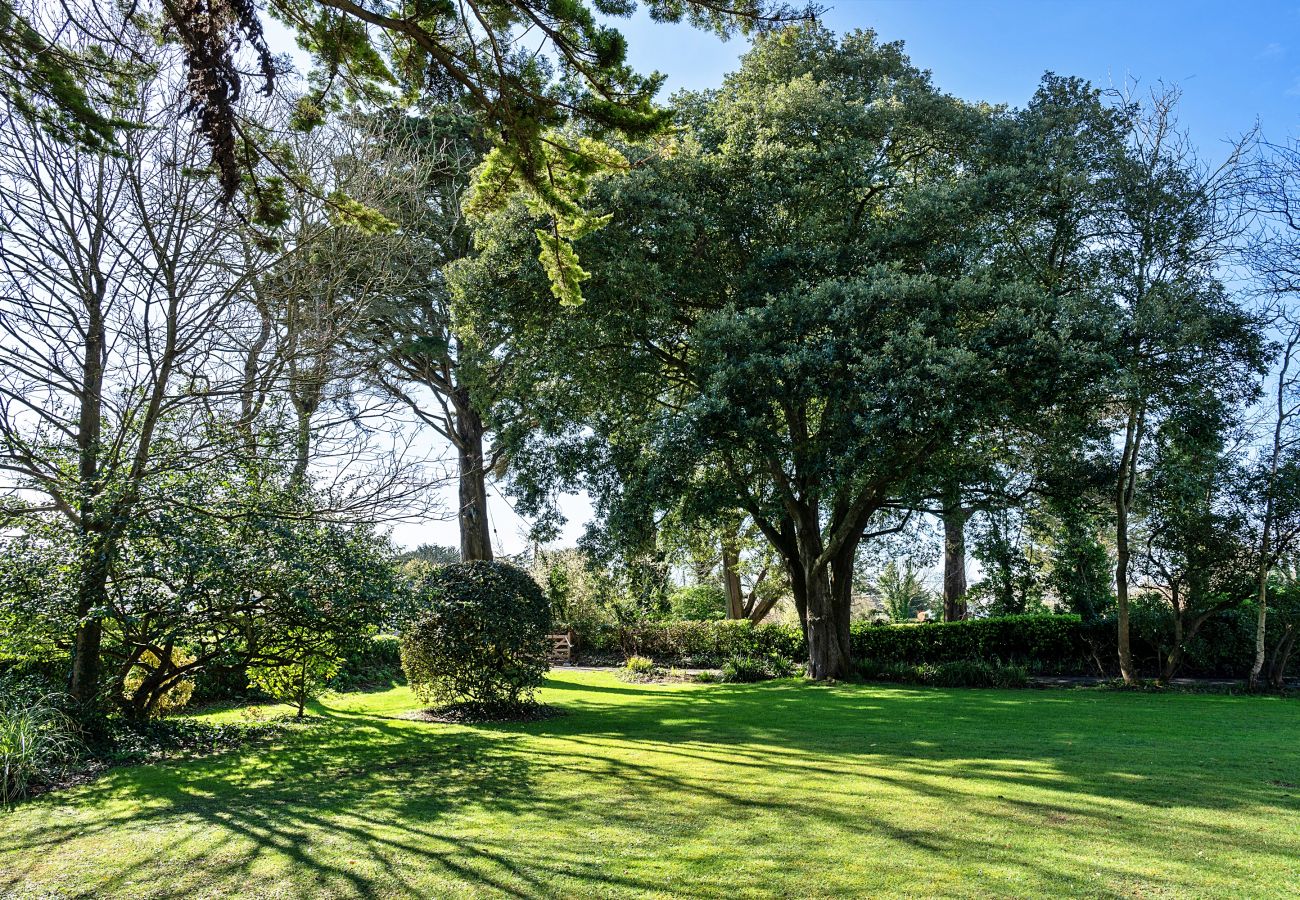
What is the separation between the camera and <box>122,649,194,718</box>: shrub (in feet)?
29.0

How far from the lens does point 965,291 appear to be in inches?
457

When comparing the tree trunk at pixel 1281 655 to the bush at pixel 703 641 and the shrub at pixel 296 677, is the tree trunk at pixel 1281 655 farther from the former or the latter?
the shrub at pixel 296 677

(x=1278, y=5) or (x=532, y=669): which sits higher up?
(x=1278, y=5)

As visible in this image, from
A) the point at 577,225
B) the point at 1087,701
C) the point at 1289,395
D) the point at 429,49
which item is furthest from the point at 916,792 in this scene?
the point at 1289,395

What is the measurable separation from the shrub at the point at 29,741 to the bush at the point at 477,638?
3.74 metres

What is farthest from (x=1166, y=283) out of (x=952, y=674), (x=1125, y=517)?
(x=952, y=674)

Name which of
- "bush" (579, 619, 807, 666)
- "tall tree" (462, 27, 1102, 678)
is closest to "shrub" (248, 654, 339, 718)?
"tall tree" (462, 27, 1102, 678)

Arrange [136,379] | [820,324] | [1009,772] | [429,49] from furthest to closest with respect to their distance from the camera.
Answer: [820,324] → [136,379] → [1009,772] → [429,49]

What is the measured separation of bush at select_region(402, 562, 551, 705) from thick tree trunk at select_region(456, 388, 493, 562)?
860 centimetres

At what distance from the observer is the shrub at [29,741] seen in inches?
233

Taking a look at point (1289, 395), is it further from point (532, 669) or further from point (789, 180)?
point (532, 669)

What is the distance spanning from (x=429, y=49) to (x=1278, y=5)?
1314 centimetres

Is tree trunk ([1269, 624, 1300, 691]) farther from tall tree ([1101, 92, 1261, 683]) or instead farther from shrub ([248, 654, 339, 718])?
shrub ([248, 654, 339, 718])

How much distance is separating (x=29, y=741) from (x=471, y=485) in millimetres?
14840
